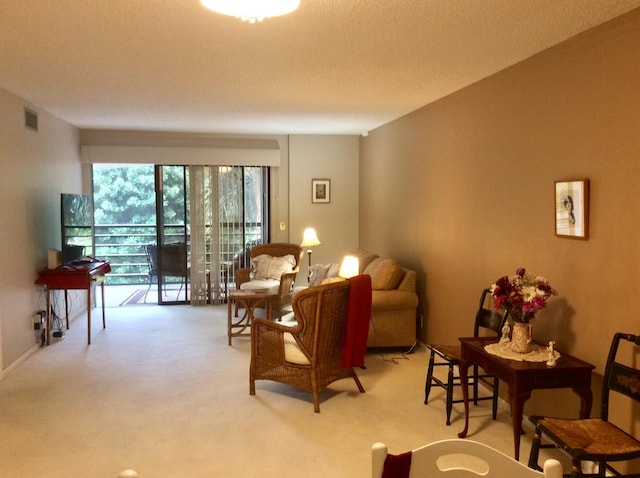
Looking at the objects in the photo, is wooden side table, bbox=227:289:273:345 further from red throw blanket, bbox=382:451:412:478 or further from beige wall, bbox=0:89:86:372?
red throw blanket, bbox=382:451:412:478

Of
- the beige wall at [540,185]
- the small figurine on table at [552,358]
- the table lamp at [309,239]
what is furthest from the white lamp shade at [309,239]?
the small figurine on table at [552,358]

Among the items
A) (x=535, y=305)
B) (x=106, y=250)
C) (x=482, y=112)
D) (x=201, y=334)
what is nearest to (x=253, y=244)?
(x=201, y=334)

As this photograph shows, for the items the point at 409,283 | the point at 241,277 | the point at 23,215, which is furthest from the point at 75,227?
the point at 409,283

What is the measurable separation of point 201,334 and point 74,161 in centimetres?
292

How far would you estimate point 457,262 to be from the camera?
4.64 meters

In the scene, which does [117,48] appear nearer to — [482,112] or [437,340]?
[482,112]

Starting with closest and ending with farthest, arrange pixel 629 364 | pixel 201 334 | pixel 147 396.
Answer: pixel 629 364 → pixel 147 396 → pixel 201 334

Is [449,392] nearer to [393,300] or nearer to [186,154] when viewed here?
[393,300]

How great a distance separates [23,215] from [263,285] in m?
2.64

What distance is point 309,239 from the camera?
23.8 ft

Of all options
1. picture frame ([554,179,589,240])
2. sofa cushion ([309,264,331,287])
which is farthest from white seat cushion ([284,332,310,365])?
sofa cushion ([309,264,331,287])

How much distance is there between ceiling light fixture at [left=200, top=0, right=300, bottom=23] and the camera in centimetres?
217

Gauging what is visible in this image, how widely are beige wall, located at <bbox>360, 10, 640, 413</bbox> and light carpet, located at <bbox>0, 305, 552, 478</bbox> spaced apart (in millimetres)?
847

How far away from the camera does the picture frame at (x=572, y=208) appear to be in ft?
9.74
